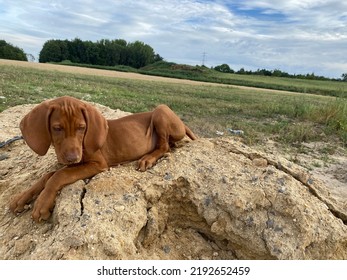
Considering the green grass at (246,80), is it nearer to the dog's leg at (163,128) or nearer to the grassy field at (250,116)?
the grassy field at (250,116)

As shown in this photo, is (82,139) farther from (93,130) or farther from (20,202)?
(20,202)

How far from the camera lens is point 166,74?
1742 inches

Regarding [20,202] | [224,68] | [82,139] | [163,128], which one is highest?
[82,139]

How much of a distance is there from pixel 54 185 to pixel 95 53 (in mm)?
65287

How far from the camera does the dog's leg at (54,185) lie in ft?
11.0

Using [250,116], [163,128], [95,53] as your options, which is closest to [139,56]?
[95,53]

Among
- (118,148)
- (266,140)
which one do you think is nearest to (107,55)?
(266,140)

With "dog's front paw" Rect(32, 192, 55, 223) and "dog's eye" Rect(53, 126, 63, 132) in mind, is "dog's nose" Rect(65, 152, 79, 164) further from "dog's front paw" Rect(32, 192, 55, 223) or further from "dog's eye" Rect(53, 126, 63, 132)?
"dog's front paw" Rect(32, 192, 55, 223)

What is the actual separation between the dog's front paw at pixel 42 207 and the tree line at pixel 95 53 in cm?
6498

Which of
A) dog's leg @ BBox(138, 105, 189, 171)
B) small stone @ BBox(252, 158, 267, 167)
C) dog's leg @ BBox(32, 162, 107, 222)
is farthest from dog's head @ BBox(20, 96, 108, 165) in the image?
small stone @ BBox(252, 158, 267, 167)

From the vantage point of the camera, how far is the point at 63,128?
312 cm

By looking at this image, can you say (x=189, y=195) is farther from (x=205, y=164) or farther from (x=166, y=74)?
(x=166, y=74)

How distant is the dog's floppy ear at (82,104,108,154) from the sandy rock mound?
0.40 m

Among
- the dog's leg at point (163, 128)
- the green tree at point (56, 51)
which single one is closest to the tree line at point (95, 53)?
the green tree at point (56, 51)
